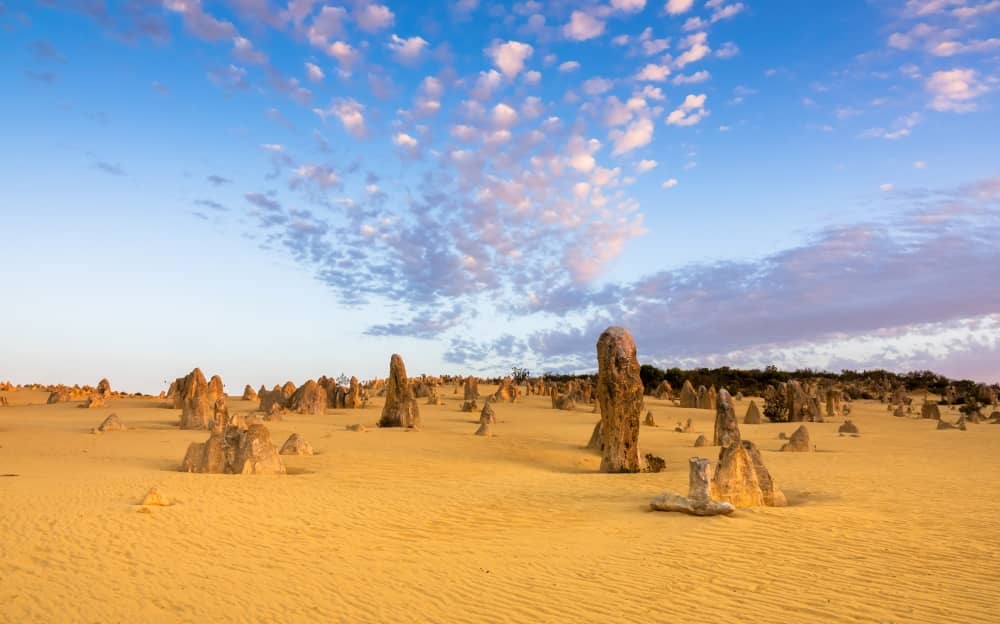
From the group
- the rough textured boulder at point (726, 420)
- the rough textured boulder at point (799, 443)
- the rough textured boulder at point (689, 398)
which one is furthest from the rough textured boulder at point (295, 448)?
the rough textured boulder at point (689, 398)

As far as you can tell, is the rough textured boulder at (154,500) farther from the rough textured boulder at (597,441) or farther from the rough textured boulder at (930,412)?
the rough textured boulder at (930,412)

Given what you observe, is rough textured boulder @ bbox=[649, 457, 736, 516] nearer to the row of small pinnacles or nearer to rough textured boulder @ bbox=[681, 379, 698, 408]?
the row of small pinnacles

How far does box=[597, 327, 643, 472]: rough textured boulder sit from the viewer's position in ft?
59.1

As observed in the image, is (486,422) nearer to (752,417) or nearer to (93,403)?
(752,417)

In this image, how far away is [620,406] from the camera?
18.0m

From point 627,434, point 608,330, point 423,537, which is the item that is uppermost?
point 608,330

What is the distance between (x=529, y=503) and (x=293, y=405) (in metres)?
25.0

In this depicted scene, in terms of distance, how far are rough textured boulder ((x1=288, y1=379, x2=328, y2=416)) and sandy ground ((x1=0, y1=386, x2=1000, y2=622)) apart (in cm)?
1647

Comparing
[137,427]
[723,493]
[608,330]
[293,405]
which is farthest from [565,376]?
[723,493]

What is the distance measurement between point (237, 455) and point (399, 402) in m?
13.3

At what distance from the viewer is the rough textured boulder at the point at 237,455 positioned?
16.2 metres

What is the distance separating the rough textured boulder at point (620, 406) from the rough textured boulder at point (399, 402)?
12.0 m

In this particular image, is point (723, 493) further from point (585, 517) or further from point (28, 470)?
point (28, 470)

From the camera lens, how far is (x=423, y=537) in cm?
1070
